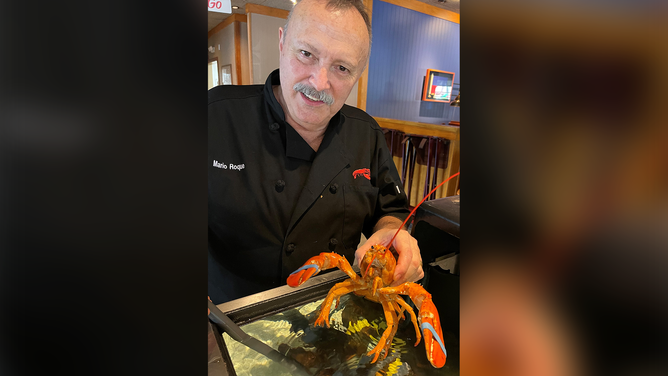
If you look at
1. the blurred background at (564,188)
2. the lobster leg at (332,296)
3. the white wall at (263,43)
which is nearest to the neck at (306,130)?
the white wall at (263,43)

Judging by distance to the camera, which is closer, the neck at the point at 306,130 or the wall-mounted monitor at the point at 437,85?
the neck at the point at 306,130

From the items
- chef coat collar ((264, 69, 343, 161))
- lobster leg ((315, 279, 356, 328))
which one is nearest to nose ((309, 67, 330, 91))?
chef coat collar ((264, 69, 343, 161))

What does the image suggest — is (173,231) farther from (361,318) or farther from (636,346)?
(361,318)

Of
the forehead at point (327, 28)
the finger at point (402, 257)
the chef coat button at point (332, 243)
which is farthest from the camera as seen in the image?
the chef coat button at point (332, 243)

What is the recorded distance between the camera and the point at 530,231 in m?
0.14

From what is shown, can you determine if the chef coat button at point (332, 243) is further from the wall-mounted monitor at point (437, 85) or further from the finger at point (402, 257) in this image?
the wall-mounted monitor at point (437, 85)

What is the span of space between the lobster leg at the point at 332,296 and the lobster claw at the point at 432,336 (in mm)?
184

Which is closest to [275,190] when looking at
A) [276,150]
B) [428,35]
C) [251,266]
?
[276,150]

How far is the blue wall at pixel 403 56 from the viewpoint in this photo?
3314mm

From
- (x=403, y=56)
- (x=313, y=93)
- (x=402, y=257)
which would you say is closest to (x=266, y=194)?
(x=313, y=93)

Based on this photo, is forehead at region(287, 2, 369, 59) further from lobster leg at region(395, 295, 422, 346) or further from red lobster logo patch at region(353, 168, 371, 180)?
lobster leg at region(395, 295, 422, 346)

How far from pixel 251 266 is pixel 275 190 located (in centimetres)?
28

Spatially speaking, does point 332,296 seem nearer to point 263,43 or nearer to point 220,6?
point 220,6

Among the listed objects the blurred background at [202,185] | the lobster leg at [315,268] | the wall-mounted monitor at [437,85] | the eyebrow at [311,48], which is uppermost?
the wall-mounted monitor at [437,85]
